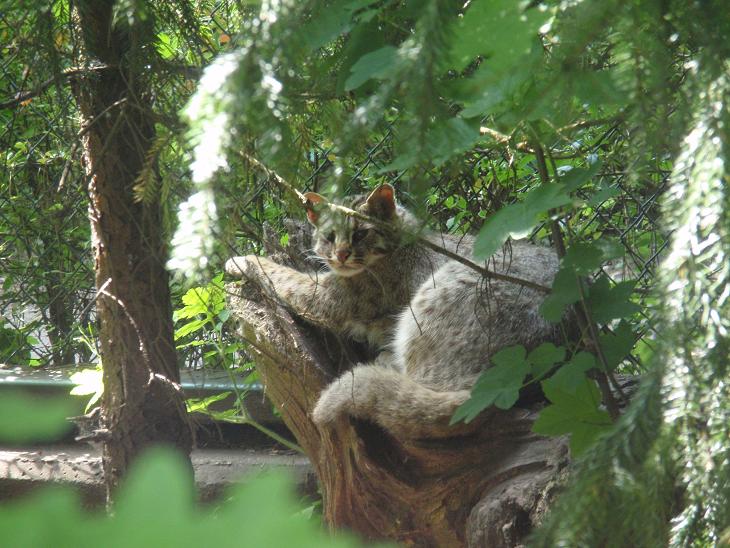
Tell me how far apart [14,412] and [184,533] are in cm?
17

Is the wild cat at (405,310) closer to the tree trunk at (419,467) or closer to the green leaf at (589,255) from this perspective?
the tree trunk at (419,467)

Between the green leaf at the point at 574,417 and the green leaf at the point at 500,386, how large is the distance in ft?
0.33

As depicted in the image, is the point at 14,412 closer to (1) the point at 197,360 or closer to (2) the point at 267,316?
(2) the point at 267,316

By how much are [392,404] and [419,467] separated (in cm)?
25

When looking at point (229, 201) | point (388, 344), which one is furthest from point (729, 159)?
point (388, 344)

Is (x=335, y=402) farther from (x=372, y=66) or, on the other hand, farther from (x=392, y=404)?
(x=372, y=66)

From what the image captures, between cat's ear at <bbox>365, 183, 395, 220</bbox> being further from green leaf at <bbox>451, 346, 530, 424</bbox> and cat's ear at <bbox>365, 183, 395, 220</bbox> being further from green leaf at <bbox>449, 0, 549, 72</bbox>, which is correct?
green leaf at <bbox>449, 0, 549, 72</bbox>

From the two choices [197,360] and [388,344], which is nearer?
[388,344]

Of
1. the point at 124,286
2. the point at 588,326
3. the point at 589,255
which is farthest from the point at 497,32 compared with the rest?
the point at 124,286

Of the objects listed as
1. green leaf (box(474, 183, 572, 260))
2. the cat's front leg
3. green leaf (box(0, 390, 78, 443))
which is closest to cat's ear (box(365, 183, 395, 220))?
the cat's front leg

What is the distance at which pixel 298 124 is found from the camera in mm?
1832

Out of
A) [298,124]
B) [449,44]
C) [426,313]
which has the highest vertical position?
[298,124]

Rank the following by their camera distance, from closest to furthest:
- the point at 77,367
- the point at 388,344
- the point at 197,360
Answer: the point at 388,344 < the point at 77,367 < the point at 197,360

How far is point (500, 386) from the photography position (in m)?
2.24
